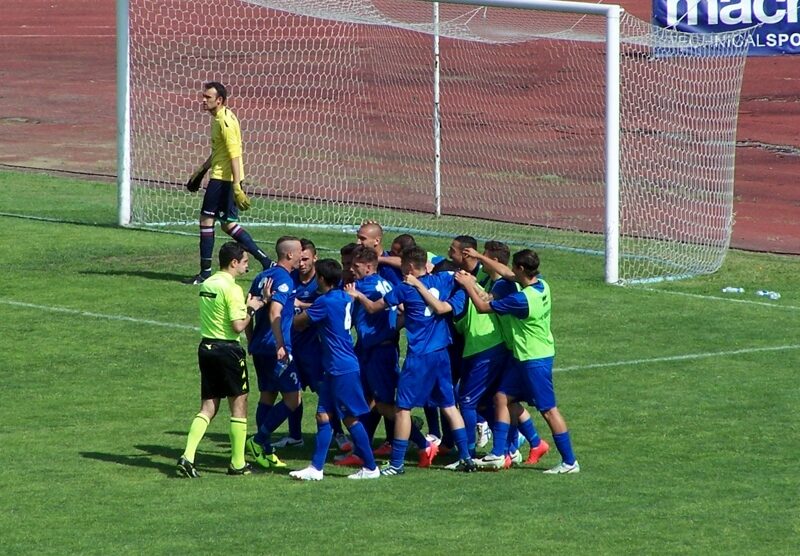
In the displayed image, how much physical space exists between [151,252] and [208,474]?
957 cm

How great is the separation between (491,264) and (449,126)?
17.6 m

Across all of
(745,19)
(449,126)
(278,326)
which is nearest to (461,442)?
(278,326)

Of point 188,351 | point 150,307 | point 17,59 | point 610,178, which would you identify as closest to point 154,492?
point 188,351

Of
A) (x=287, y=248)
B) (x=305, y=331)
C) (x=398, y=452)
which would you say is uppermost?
(x=287, y=248)

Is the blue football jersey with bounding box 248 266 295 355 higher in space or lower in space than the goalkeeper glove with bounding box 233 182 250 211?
lower

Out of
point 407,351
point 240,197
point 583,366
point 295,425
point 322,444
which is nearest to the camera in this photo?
point 322,444

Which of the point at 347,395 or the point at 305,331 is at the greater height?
the point at 305,331

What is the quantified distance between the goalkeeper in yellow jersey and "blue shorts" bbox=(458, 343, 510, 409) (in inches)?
249

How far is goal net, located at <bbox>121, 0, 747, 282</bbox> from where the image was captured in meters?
20.9

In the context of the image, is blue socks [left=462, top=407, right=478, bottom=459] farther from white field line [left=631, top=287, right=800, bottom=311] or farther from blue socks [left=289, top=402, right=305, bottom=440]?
white field line [left=631, top=287, right=800, bottom=311]

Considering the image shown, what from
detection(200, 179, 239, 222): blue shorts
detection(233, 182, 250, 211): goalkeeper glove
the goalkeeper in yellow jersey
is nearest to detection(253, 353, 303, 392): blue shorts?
the goalkeeper in yellow jersey

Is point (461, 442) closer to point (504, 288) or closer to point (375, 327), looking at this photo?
point (375, 327)

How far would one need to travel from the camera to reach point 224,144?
1766 centimetres

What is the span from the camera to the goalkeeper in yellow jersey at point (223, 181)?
17.5 meters
